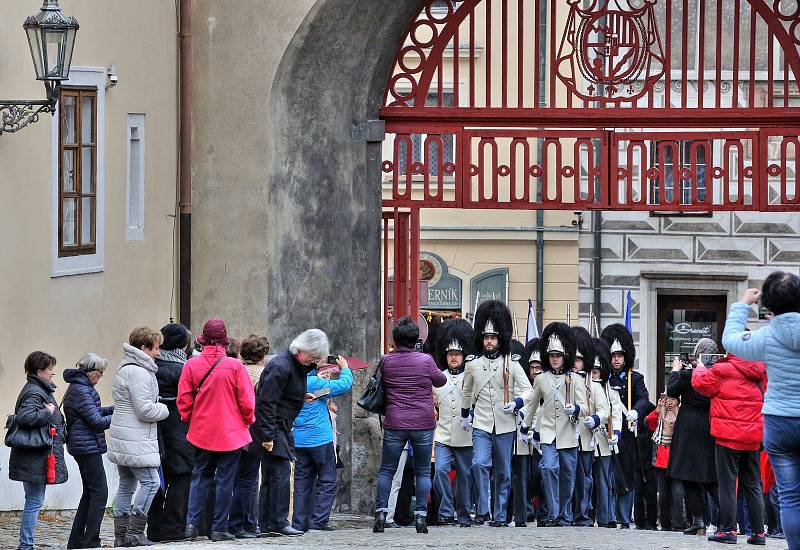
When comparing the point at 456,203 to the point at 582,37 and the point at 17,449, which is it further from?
the point at 17,449

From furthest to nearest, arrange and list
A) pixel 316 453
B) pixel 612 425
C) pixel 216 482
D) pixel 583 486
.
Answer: pixel 612 425 < pixel 583 486 < pixel 316 453 < pixel 216 482

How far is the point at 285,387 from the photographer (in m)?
10.7

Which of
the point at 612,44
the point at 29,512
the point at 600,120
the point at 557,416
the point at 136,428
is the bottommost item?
the point at 29,512

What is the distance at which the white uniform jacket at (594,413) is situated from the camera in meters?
12.9

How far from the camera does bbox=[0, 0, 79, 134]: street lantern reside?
10.7 m

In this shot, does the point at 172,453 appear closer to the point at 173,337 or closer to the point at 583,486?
the point at 173,337

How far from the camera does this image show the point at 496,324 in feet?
40.5

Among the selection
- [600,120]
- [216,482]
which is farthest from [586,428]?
[216,482]

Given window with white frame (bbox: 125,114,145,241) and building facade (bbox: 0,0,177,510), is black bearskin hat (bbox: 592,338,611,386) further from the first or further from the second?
window with white frame (bbox: 125,114,145,241)

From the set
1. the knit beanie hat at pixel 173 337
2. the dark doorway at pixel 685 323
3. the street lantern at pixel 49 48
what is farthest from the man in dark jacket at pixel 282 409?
the dark doorway at pixel 685 323

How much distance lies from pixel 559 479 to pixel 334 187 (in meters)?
2.82

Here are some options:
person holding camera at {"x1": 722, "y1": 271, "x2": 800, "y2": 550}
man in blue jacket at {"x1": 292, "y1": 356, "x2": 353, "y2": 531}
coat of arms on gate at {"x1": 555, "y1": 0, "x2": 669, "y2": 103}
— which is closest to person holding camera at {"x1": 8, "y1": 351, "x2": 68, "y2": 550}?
man in blue jacket at {"x1": 292, "y1": 356, "x2": 353, "y2": 531}

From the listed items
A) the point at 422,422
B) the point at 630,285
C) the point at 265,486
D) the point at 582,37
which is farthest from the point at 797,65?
the point at 630,285

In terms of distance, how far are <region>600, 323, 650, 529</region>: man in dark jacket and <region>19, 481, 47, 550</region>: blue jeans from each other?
16.3 feet
